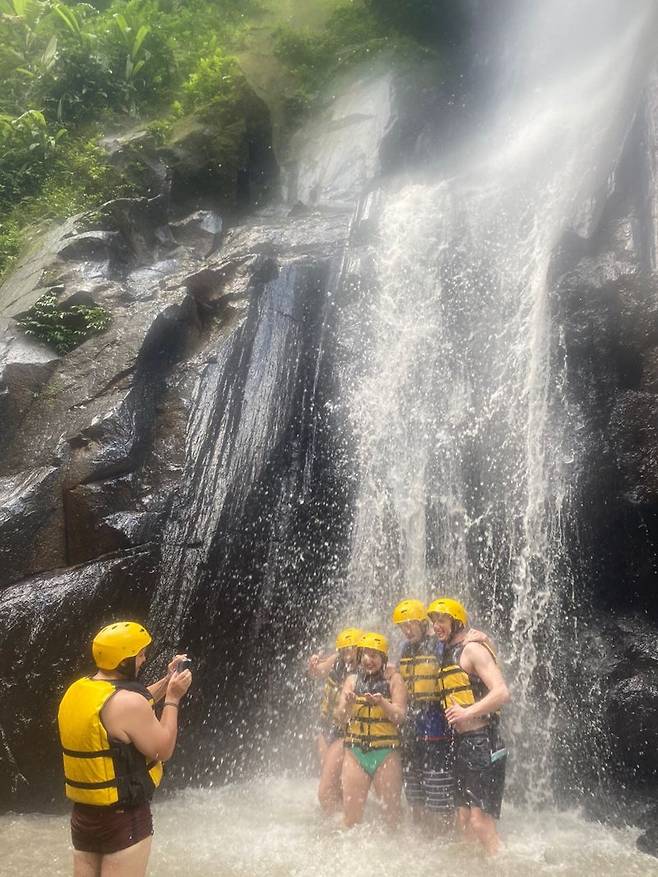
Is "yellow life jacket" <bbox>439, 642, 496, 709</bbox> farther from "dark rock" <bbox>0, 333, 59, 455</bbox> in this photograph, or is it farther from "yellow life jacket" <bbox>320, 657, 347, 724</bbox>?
"dark rock" <bbox>0, 333, 59, 455</bbox>

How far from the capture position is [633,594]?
22.1 ft

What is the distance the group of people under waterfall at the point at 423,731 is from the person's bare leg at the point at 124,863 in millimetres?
2164

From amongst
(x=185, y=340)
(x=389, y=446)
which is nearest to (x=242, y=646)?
(x=389, y=446)

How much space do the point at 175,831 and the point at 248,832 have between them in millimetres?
605

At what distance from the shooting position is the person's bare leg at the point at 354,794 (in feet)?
15.7

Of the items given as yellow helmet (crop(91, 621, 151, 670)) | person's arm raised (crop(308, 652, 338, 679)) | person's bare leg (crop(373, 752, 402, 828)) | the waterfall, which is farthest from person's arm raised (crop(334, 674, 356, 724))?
yellow helmet (crop(91, 621, 151, 670))

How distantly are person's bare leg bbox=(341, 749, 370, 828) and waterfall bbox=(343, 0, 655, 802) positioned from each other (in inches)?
87.3

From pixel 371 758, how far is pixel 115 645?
2.79 metres

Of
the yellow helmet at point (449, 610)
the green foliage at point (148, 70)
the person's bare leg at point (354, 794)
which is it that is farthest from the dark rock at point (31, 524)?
the green foliage at point (148, 70)

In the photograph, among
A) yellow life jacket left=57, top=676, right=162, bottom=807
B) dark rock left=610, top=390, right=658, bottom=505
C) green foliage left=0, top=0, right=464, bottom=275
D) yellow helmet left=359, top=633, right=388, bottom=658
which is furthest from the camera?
green foliage left=0, top=0, right=464, bottom=275

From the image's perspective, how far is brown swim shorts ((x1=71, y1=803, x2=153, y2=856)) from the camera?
108 inches

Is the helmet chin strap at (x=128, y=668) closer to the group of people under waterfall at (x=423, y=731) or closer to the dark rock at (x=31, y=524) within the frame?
the group of people under waterfall at (x=423, y=731)

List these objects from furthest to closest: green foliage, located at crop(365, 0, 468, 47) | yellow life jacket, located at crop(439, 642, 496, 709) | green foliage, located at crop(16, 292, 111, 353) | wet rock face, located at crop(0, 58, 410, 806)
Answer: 1. green foliage, located at crop(365, 0, 468, 47)
2. green foliage, located at crop(16, 292, 111, 353)
3. wet rock face, located at crop(0, 58, 410, 806)
4. yellow life jacket, located at crop(439, 642, 496, 709)

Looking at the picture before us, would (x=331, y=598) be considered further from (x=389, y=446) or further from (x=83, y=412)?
(x=83, y=412)
